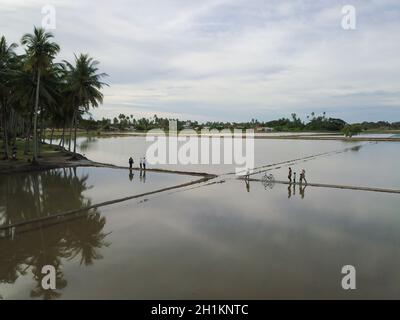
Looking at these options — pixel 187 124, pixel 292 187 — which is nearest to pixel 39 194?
pixel 292 187

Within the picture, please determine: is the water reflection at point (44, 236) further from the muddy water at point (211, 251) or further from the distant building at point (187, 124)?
the distant building at point (187, 124)

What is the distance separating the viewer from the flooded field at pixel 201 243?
7.60m

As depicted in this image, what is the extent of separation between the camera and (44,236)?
11.0 metres

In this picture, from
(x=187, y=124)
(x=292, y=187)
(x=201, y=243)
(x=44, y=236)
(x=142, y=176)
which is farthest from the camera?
(x=187, y=124)

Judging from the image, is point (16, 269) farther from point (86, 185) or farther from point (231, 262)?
point (86, 185)

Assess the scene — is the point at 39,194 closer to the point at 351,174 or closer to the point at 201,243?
the point at 201,243

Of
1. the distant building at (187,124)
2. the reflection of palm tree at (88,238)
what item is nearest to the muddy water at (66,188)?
the reflection of palm tree at (88,238)

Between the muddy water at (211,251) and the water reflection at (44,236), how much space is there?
4cm

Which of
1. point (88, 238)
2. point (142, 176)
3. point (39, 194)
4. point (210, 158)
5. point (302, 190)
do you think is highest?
point (210, 158)

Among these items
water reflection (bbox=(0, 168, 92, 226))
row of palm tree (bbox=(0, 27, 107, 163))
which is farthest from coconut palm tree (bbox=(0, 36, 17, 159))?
water reflection (bbox=(0, 168, 92, 226))

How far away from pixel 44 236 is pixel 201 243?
4932 mm

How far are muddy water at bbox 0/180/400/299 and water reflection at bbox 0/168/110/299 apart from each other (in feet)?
0.13

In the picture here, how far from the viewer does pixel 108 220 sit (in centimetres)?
1289
